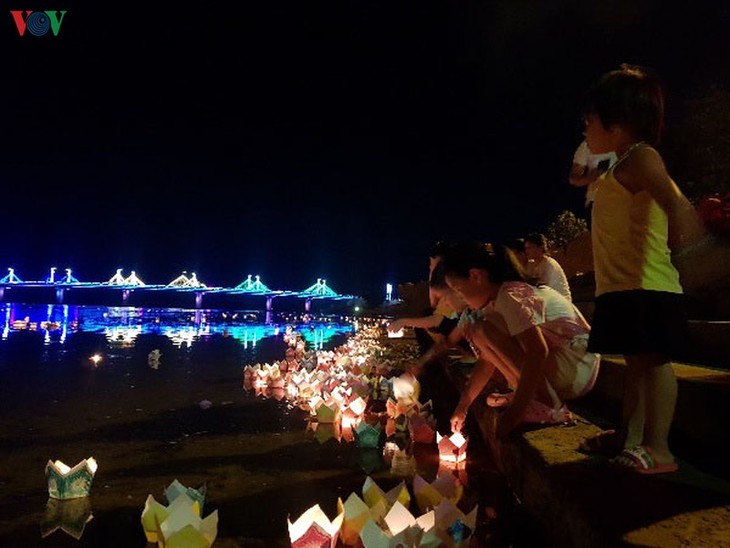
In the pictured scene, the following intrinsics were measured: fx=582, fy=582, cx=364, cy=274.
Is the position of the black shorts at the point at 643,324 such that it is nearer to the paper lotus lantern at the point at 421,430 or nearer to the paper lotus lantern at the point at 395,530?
the paper lotus lantern at the point at 395,530

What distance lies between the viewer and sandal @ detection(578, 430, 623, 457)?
2.08 metres

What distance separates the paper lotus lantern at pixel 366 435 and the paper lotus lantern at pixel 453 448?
0.46 metres

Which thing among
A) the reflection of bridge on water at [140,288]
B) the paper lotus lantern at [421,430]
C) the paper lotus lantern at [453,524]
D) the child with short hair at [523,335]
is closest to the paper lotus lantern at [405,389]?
the paper lotus lantern at [421,430]

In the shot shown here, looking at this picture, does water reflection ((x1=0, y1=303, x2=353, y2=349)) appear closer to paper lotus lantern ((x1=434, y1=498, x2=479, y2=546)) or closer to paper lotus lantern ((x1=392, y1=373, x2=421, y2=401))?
paper lotus lantern ((x1=392, y1=373, x2=421, y2=401))

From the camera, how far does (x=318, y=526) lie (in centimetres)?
192

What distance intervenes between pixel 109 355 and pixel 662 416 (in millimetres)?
8624

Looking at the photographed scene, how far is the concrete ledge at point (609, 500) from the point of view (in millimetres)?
1384

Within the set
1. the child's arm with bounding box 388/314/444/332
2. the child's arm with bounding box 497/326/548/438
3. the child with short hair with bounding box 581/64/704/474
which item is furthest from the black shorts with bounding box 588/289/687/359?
the child's arm with bounding box 388/314/444/332

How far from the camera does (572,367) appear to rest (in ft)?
8.68

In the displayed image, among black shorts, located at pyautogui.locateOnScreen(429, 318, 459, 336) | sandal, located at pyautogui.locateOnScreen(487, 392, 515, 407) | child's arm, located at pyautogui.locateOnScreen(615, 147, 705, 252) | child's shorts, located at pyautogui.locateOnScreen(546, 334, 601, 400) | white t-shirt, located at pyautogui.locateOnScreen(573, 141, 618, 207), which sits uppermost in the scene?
white t-shirt, located at pyautogui.locateOnScreen(573, 141, 618, 207)

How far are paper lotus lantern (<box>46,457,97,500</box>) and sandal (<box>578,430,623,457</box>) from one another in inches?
82.1

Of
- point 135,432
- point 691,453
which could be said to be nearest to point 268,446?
point 135,432

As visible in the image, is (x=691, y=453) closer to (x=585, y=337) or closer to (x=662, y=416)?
(x=662, y=416)

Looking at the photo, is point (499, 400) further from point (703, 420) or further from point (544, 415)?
point (703, 420)
